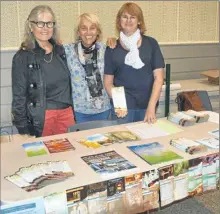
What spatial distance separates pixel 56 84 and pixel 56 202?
0.89 meters

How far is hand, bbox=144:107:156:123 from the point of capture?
193 cm

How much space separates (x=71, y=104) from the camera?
1.98 metres

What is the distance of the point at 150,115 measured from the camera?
1948mm

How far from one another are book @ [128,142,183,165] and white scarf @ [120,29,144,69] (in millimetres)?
619

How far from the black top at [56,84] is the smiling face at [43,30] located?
0.34ft

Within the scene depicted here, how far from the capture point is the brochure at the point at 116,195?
1179 mm

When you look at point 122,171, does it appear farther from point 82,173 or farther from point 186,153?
point 186,153

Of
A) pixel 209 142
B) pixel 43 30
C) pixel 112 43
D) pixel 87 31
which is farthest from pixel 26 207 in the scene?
pixel 112 43

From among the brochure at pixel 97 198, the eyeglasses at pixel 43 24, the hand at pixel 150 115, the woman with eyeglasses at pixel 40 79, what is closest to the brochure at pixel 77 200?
the brochure at pixel 97 198

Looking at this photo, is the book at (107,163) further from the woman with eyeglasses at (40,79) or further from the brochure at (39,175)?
the woman with eyeglasses at (40,79)

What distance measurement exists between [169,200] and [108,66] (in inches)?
39.6

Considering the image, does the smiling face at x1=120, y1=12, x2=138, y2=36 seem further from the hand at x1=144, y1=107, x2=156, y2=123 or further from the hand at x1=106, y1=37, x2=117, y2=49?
the hand at x1=144, y1=107, x2=156, y2=123

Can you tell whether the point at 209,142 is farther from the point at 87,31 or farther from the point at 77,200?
the point at 87,31

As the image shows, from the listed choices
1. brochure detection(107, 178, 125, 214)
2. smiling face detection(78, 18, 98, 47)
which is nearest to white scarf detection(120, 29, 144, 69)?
smiling face detection(78, 18, 98, 47)
